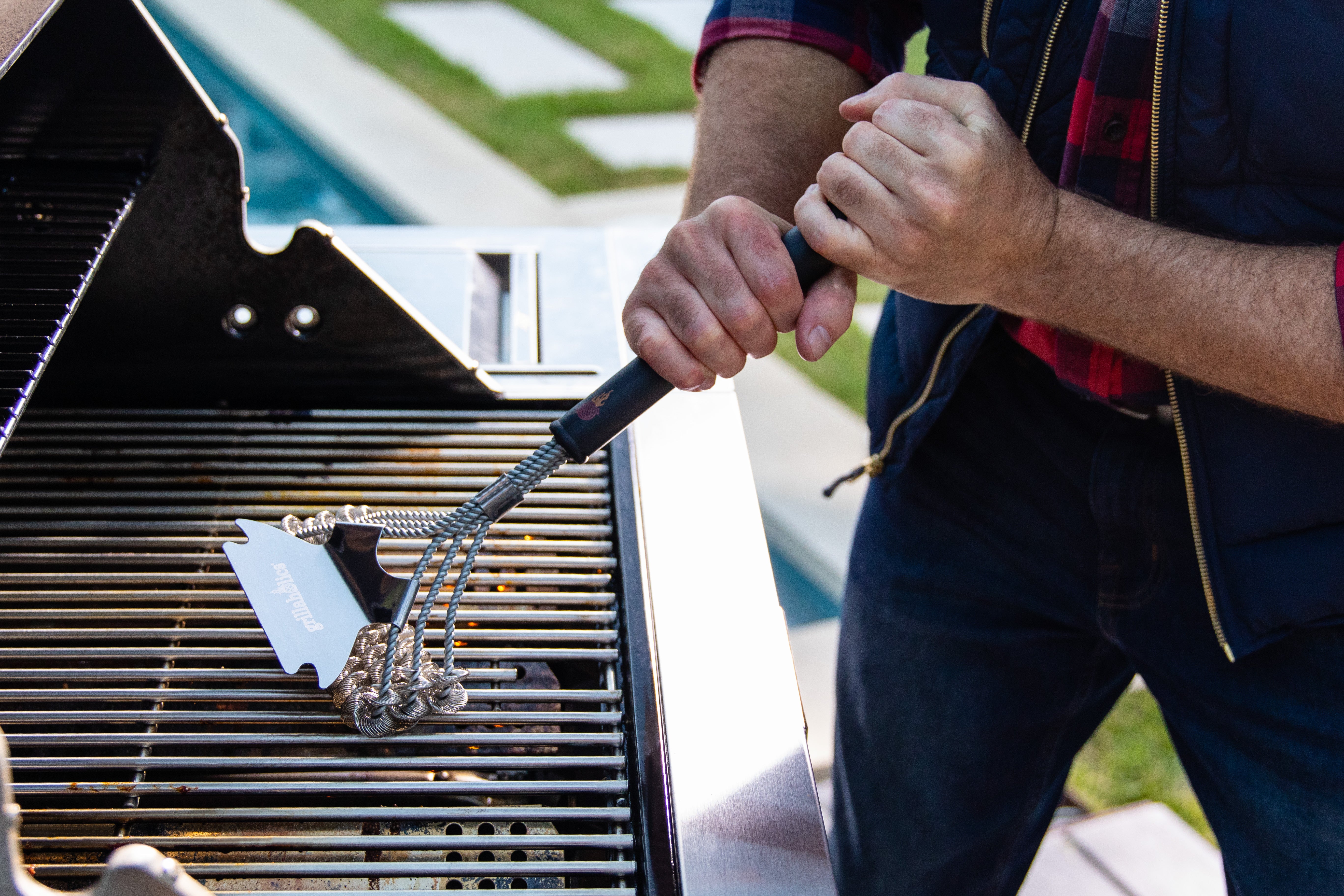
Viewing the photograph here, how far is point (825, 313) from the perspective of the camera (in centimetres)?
80

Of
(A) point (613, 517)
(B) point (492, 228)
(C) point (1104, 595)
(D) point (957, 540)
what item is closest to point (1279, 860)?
(C) point (1104, 595)

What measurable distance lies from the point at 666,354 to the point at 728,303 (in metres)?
0.06

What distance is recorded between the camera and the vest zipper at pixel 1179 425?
824 millimetres

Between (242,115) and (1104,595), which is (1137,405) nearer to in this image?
(1104,595)

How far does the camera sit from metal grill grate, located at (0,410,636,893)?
638 millimetres

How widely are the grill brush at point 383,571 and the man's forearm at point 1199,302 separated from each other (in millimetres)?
194

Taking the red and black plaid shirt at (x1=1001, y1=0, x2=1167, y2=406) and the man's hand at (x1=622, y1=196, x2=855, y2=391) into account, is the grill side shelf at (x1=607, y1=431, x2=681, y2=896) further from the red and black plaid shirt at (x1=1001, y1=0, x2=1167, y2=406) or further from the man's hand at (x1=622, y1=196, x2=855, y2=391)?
the red and black plaid shirt at (x1=1001, y1=0, x2=1167, y2=406)

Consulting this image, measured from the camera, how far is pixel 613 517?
34.7 inches

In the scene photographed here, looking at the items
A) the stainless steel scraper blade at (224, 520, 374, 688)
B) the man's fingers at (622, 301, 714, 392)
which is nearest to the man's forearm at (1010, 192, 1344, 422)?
the man's fingers at (622, 301, 714, 392)

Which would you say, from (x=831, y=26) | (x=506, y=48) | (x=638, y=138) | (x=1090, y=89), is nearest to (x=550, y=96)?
(x=638, y=138)

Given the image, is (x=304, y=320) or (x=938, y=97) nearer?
(x=938, y=97)

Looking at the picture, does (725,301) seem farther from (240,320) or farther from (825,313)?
(240,320)

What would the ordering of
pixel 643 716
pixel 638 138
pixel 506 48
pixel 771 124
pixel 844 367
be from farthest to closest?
pixel 506 48 → pixel 638 138 → pixel 844 367 → pixel 771 124 → pixel 643 716

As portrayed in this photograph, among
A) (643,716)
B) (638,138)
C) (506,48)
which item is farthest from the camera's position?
(506,48)
